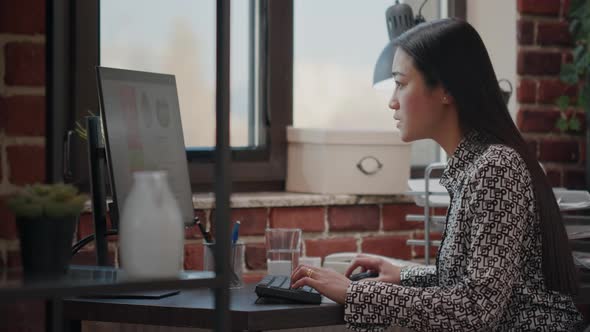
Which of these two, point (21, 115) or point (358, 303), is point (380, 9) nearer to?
point (21, 115)

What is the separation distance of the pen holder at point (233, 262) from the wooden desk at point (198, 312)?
13 cm

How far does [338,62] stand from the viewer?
2922mm

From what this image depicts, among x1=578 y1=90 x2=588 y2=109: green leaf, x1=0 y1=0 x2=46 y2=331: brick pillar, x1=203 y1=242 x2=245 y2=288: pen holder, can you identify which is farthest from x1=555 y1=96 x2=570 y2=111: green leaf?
x1=0 y1=0 x2=46 y2=331: brick pillar

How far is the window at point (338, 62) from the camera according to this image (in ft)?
9.47

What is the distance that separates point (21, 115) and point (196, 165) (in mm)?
618

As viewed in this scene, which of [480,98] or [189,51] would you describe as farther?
[189,51]

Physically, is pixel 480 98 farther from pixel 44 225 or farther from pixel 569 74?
pixel 569 74

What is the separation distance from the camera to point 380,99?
9.85ft

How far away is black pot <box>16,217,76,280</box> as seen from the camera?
1.21 meters

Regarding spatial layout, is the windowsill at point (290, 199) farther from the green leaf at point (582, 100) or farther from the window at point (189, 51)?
the green leaf at point (582, 100)

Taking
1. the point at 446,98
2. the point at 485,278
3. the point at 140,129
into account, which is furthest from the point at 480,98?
the point at 140,129

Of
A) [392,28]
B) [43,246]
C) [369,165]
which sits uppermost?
[392,28]

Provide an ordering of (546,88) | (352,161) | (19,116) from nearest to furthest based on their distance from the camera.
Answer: (19,116)
(352,161)
(546,88)

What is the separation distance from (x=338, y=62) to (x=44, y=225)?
1.81 metres
